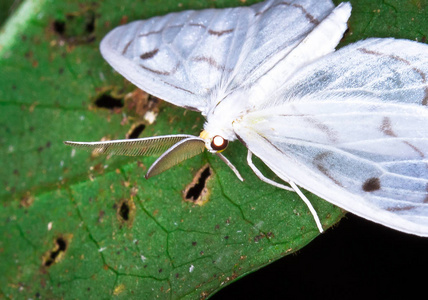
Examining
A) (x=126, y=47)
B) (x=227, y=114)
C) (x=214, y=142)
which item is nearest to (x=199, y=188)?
(x=214, y=142)

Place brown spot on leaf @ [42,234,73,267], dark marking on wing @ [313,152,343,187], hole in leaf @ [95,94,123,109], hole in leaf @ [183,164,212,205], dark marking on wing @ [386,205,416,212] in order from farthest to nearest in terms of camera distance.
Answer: hole in leaf @ [95,94,123,109] < brown spot on leaf @ [42,234,73,267] < hole in leaf @ [183,164,212,205] < dark marking on wing @ [313,152,343,187] < dark marking on wing @ [386,205,416,212]

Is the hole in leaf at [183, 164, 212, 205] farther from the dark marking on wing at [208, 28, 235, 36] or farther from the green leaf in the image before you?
the dark marking on wing at [208, 28, 235, 36]

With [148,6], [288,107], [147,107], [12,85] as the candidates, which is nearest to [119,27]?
[148,6]

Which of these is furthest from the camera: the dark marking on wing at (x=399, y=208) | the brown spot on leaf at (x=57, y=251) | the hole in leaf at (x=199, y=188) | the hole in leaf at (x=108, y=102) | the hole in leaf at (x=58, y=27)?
the hole in leaf at (x=58, y=27)

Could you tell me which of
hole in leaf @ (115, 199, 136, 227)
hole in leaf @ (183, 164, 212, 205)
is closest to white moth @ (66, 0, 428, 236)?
hole in leaf @ (183, 164, 212, 205)

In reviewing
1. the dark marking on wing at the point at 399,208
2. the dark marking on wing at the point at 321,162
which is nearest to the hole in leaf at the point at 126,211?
the dark marking on wing at the point at 321,162

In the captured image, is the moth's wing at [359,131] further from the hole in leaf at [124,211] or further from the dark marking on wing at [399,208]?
the hole in leaf at [124,211]
